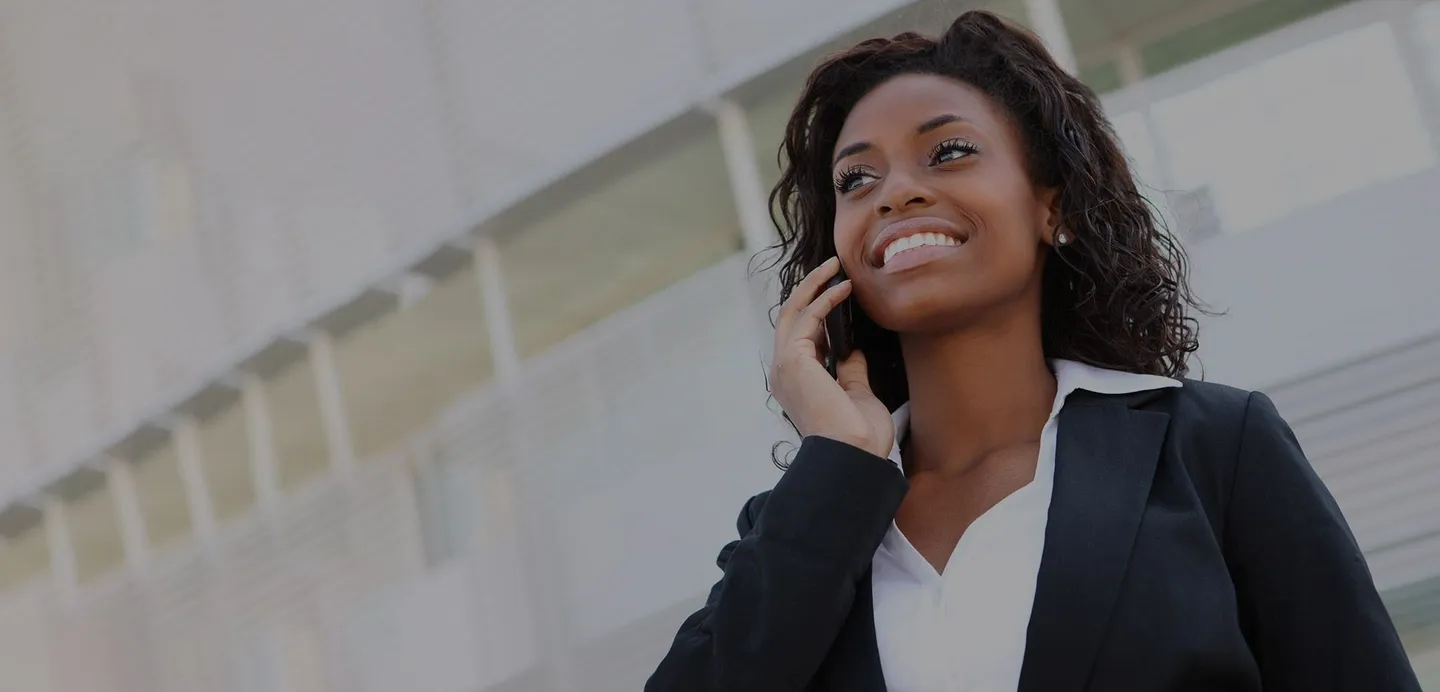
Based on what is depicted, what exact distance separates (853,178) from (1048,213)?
6.7 inches

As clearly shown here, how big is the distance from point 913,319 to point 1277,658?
0.37m

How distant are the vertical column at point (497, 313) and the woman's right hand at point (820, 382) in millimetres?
1492

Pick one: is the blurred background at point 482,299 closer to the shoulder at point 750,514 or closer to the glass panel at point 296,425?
the glass panel at point 296,425

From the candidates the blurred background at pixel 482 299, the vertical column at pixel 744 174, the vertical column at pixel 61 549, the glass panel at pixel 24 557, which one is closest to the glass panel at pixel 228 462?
the blurred background at pixel 482 299

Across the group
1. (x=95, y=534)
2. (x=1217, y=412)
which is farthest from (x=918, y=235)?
(x=95, y=534)

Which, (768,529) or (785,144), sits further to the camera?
(785,144)

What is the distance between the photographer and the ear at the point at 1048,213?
1229 millimetres

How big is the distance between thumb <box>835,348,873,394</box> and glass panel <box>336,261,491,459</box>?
1562 millimetres

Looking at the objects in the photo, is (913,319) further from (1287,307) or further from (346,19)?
(346,19)

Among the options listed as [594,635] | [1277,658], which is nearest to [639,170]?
[594,635]

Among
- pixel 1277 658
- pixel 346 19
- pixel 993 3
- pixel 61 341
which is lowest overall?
pixel 1277 658

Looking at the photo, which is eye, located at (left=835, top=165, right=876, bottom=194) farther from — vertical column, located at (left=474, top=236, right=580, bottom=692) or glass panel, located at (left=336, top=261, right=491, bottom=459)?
glass panel, located at (left=336, top=261, right=491, bottom=459)

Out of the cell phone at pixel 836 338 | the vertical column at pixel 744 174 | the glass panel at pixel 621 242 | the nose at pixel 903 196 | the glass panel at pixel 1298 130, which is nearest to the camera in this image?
the nose at pixel 903 196

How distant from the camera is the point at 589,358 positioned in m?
2.56
